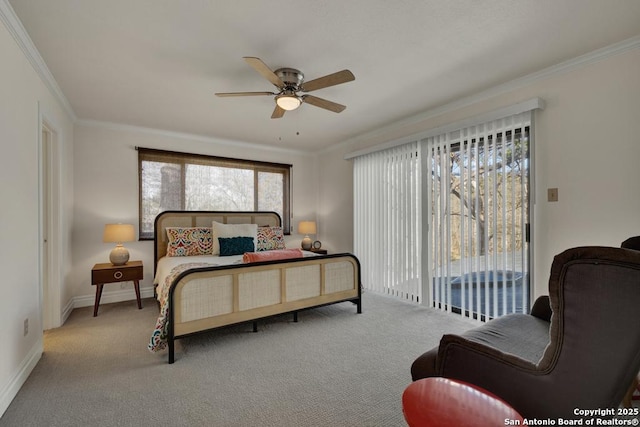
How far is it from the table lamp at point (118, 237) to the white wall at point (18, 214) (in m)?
1.29

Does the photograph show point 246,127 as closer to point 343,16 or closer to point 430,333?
point 343,16

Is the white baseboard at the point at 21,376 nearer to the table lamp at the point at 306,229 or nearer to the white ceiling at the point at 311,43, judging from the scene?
the white ceiling at the point at 311,43

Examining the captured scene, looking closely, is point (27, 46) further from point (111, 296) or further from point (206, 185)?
point (111, 296)

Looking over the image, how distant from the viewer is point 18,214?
212 cm

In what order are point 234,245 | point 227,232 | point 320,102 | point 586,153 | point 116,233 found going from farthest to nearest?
point 227,232, point 234,245, point 116,233, point 320,102, point 586,153

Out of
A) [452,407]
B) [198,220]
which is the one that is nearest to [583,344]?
[452,407]

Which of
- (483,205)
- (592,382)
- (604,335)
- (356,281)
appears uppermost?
(483,205)

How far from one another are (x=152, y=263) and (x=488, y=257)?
14.6 ft

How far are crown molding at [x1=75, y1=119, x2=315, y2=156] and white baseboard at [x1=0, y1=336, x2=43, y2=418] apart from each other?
113 inches

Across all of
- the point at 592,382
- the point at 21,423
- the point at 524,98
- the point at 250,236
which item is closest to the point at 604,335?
the point at 592,382

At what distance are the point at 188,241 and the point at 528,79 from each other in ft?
14.4

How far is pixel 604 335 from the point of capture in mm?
979

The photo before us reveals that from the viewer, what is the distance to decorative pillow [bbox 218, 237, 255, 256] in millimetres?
4094

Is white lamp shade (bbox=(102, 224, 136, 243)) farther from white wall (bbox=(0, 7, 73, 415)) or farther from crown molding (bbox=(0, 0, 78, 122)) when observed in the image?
crown molding (bbox=(0, 0, 78, 122))
